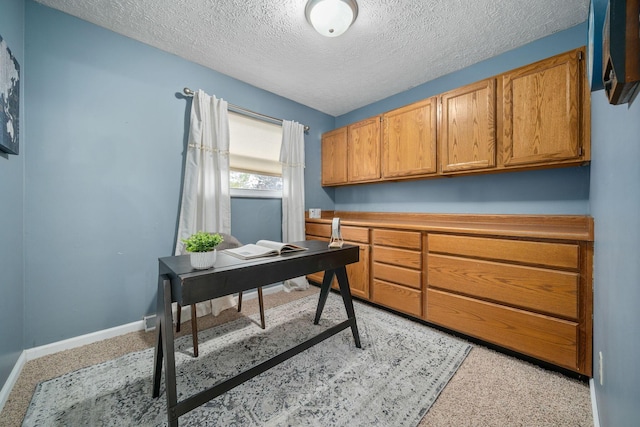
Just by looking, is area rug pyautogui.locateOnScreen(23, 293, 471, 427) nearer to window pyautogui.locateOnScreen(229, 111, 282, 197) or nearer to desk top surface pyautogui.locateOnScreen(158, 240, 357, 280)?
desk top surface pyautogui.locateOnScreen(158, 240, 357, 280)

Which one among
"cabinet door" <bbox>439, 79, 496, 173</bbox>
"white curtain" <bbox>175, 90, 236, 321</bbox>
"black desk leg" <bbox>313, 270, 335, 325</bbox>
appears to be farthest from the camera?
"white curtain" <bbox>175, 90, 236, 321</bbox>

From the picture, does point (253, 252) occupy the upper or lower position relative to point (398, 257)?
upper

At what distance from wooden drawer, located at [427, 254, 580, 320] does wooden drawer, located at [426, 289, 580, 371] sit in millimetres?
64

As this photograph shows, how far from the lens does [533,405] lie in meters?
1.30

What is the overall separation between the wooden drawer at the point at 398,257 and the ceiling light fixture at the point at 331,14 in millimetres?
1934

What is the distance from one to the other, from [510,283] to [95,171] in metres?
3.31

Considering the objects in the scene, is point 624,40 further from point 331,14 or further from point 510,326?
point 510,326

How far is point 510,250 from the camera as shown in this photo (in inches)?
66.7

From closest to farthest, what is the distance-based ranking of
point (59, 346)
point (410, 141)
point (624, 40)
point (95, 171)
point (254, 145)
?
1. point (624, 40)
2. point (59, 346)
3. point (95, 171)
4. point (410, 141)
5. point (254, 145)

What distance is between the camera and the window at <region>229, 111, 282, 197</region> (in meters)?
2.78

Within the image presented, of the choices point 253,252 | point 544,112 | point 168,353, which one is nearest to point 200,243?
point 253,252

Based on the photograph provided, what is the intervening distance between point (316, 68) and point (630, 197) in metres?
2.53

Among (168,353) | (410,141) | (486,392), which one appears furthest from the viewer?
(410,141)

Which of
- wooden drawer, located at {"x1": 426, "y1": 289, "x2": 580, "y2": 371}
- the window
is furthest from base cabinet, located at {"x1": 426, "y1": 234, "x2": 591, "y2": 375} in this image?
the window
